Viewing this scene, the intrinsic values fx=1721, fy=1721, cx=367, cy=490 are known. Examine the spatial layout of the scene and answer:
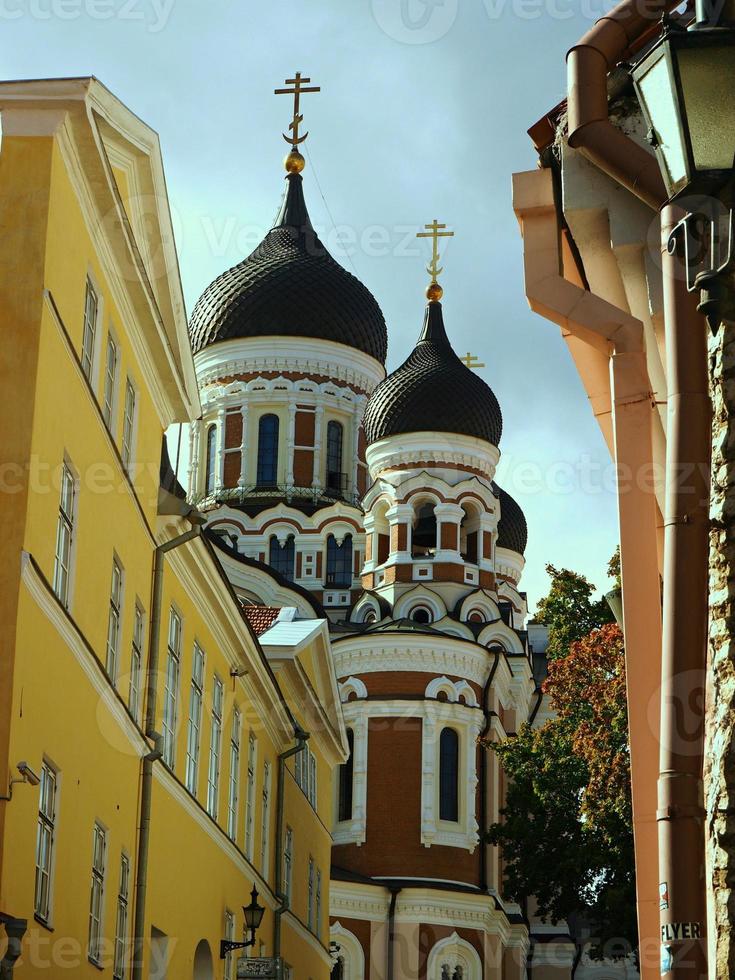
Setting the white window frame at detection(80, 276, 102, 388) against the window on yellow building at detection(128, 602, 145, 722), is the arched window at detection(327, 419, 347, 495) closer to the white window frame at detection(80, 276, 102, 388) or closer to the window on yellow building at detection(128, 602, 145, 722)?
the window on yellow building at detection(128, 602, 145, 722)

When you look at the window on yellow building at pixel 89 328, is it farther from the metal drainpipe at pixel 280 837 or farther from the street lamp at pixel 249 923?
the metal drainpipe at pixel 280 837

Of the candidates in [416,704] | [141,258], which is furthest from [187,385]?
[416,704]

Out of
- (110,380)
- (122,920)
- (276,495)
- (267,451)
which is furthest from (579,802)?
(267,451)

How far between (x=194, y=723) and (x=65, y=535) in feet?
21.1

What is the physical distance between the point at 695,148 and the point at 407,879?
39.4 m

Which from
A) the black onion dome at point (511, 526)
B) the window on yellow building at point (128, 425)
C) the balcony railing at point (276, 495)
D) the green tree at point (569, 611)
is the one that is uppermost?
the black onion dome at point (511, 526)

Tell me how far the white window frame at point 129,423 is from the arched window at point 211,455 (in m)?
35.8

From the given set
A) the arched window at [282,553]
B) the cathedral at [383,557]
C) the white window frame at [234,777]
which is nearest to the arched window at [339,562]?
the cathedral at [383,557]

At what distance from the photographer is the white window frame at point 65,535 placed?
13.9m

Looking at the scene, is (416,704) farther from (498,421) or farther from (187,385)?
(187,385)

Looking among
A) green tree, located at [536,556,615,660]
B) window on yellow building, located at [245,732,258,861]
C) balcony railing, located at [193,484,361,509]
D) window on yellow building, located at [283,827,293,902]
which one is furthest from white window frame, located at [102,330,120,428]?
balcony railing, located at [193,484,361,509]

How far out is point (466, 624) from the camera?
4784cm

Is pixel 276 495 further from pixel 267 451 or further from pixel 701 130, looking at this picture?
pixel 701 130

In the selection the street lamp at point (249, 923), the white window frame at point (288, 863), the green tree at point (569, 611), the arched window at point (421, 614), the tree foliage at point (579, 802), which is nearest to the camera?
the street lamp at point (249, 923)
